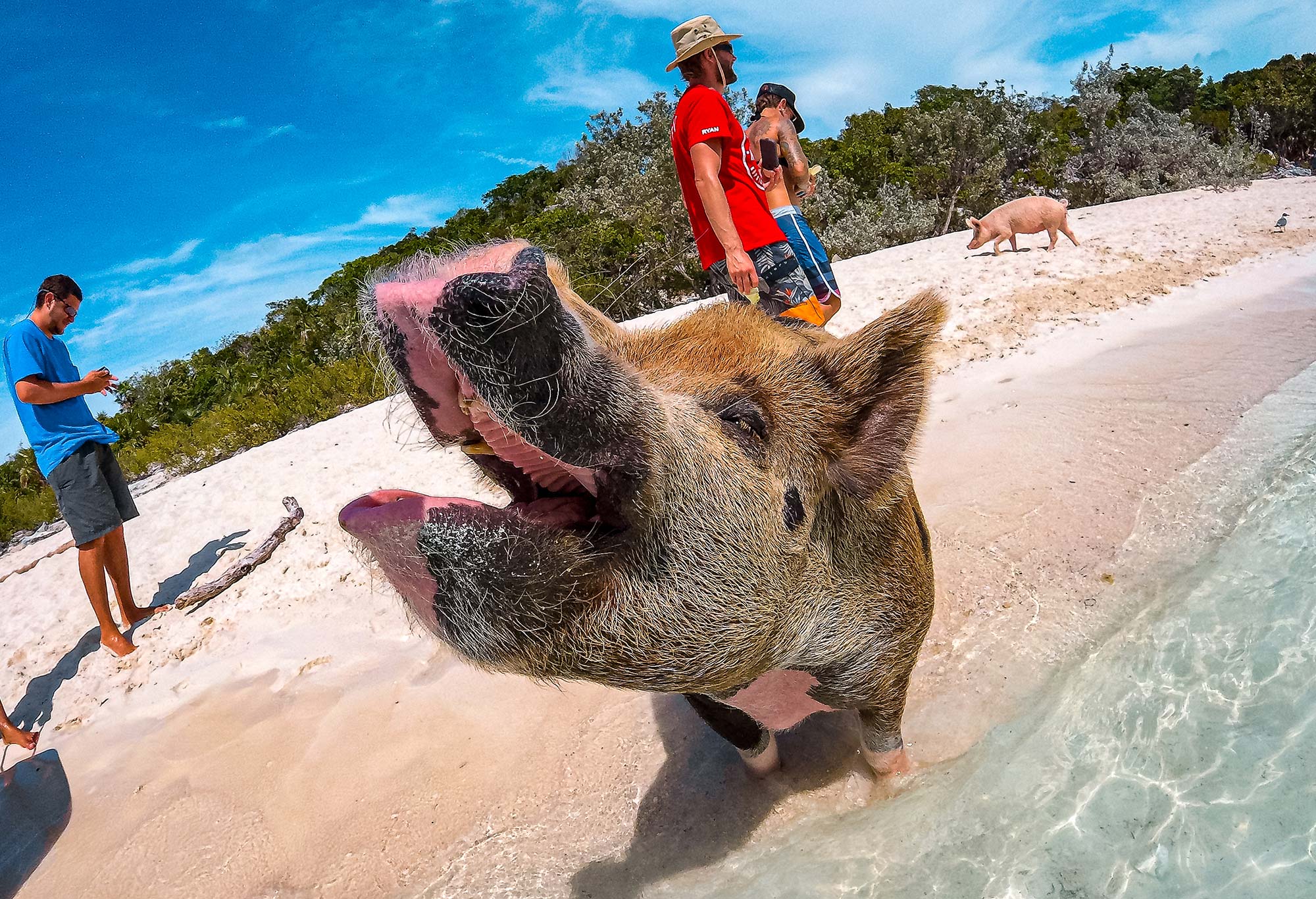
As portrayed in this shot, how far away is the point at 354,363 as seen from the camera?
36.7 ft

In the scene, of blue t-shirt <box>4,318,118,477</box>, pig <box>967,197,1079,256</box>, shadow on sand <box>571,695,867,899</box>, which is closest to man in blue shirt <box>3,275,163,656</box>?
blue t-shirt <box>4,318,118,477</box>

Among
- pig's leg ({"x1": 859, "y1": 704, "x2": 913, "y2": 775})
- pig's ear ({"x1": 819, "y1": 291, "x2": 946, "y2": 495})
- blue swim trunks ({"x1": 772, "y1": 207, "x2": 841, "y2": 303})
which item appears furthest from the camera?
blue swim trunks ({"x1": 772, "y1": 207, "x2": 841, "y2": 303})

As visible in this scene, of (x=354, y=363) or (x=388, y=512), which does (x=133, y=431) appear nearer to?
(x=354, y=363)

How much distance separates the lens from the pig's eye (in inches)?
71.2

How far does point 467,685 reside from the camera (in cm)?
395

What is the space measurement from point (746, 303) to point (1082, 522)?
2.69 m

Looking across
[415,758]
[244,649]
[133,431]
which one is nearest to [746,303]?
[415,758]

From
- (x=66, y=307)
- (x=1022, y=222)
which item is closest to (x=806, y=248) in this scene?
(x=66, y=307)

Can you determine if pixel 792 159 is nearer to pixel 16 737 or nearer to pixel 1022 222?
pixel 16 737

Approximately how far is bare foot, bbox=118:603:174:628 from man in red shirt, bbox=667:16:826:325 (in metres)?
4.85

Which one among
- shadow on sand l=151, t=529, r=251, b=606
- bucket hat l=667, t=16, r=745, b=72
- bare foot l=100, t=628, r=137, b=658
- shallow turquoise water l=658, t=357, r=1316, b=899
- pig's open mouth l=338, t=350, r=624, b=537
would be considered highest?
bucket hat l=667, t=16, r=745, b=72

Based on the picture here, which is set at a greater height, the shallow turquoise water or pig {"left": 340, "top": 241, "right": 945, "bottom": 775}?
pig {"left": 340, "top": 241, "right": 945, "bottom": 775}

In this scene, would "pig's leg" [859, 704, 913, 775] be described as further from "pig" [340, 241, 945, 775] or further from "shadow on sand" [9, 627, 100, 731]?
"shadow on sand" [9, 627, 100, 731]

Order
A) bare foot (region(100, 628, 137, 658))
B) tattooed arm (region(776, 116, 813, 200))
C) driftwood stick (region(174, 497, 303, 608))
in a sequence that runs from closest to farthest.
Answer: tattooed arm (region(776, 116, 813, 200)) < bare foot (region(100, 628, 137, 658)) < driftwood stick (region(174, 497, 303, 608))
